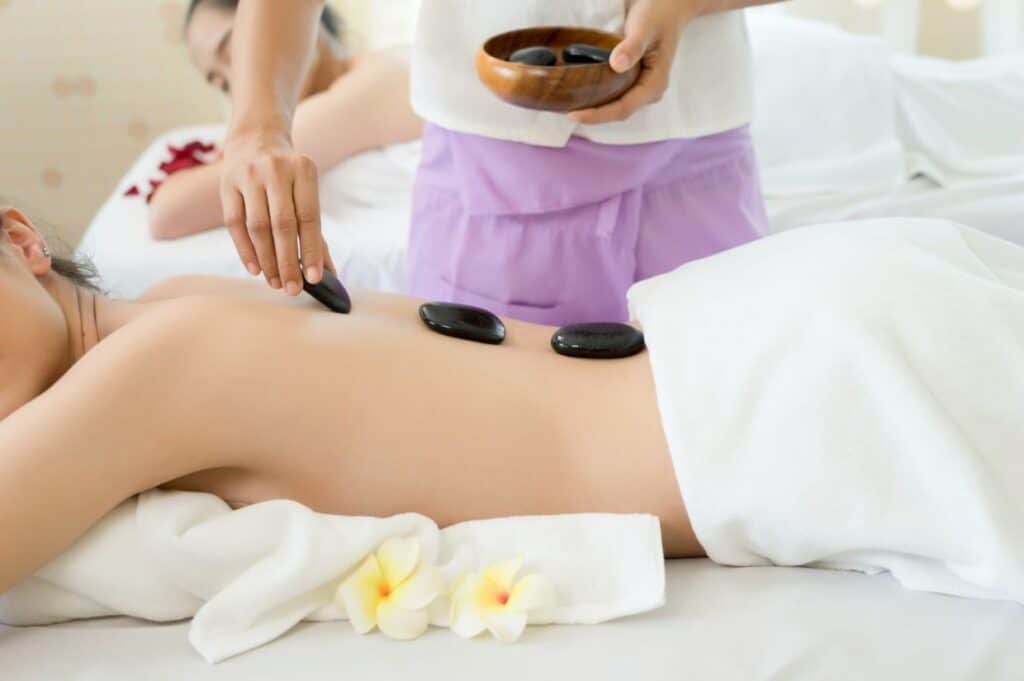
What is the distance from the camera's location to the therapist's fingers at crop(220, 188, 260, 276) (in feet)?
3.20

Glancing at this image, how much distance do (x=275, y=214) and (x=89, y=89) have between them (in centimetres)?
232

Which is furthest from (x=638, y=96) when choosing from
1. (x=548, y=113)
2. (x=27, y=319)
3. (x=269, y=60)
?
(x=27, y=319)

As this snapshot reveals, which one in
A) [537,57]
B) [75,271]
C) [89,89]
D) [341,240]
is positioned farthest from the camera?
[89,89]

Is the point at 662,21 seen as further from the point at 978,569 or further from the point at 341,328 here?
the point at 978,569

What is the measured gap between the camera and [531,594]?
0.88 m

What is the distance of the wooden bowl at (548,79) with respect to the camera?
0.92 m

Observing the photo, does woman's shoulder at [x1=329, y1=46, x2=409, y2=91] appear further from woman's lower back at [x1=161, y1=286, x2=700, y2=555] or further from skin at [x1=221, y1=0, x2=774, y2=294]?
woman's lower back at [x1=161, y1=286, x2=700, y2=555]

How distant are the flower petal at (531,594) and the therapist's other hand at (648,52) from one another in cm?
41

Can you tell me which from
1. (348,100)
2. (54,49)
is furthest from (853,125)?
(54,49)

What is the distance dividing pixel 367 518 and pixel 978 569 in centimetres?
49

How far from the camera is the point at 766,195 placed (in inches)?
79.0

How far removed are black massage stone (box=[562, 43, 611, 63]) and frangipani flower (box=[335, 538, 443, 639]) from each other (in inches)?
17.4

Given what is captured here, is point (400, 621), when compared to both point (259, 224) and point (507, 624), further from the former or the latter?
point (259, 224)

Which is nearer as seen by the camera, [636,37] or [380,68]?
[636,37]
